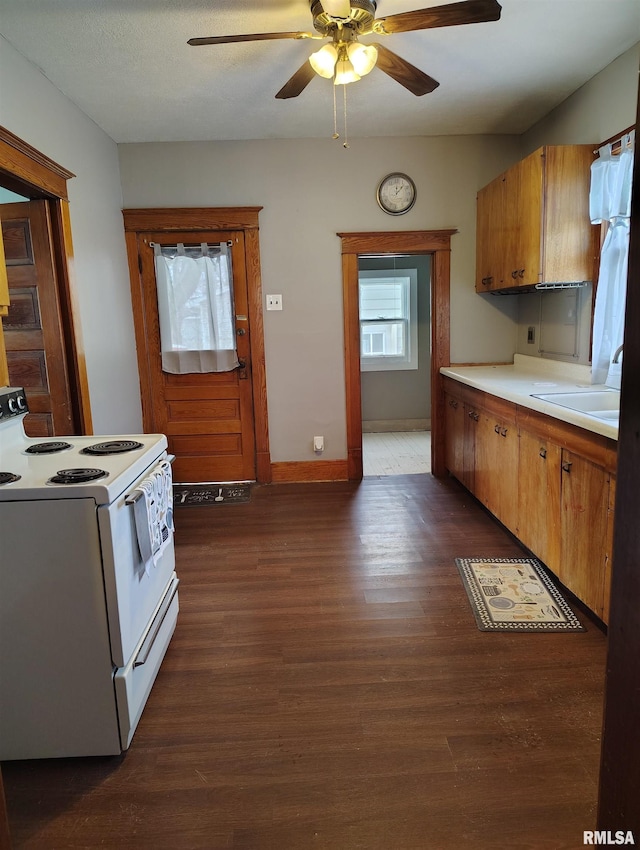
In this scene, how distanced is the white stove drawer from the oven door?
0.03 m

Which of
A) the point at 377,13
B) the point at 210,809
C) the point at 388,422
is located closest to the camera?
the point at 210,809

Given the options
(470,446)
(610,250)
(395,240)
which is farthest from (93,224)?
(610,250)

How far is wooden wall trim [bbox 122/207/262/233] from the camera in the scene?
400 centimetres

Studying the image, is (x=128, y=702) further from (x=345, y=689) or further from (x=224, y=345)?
(x=224, y=345)

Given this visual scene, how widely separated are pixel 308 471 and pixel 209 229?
6.87 feet

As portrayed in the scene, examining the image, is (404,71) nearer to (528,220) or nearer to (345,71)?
(345,71)

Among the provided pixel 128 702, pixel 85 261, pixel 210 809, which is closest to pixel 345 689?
pixel 210 809

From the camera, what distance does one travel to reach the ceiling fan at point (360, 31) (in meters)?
1.93

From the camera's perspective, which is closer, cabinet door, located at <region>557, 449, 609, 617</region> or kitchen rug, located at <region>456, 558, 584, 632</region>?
cabinet door, located at <region>557, 449, 609, 617</region>

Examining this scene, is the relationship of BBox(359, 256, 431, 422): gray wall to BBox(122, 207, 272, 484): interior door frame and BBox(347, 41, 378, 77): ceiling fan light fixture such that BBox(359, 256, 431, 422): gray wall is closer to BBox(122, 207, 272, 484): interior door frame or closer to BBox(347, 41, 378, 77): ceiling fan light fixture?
BBox(122, 207, 272, 484): interior door frame

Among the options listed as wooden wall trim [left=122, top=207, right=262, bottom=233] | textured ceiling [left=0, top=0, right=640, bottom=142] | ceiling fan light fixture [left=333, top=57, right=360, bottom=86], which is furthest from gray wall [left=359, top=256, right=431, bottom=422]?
ceiling fan light fixture [left=333, top=57, right=360, bottom=86]

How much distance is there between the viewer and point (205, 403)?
4324mm

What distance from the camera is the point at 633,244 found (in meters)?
0.64

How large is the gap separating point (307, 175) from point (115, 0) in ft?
6.57
